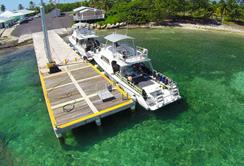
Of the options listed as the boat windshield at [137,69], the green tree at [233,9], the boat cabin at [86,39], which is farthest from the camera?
the green tree at [233,9]

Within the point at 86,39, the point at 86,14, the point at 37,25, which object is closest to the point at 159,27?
the point at 86,14

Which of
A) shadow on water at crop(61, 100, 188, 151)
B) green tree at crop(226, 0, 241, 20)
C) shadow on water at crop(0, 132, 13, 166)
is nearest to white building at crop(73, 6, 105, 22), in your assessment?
green tree at crop(226, 0, 241, 20)

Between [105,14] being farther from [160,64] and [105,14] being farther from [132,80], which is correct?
[132,80]

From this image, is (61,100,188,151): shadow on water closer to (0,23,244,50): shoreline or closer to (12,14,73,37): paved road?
(0,23,244,50): shoreline

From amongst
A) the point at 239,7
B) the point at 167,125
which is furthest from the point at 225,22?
the point at 167,125

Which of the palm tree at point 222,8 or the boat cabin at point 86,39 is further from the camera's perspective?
the palm tree at point 222,8

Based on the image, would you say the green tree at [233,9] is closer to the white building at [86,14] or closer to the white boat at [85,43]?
the white building at [86,14]

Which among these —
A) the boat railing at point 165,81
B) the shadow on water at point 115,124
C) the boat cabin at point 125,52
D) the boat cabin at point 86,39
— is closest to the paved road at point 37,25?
the boat cabin at point 86,39

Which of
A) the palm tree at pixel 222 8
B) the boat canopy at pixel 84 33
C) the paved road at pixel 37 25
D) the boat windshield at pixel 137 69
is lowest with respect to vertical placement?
the boat windshield at pixel 137 69
